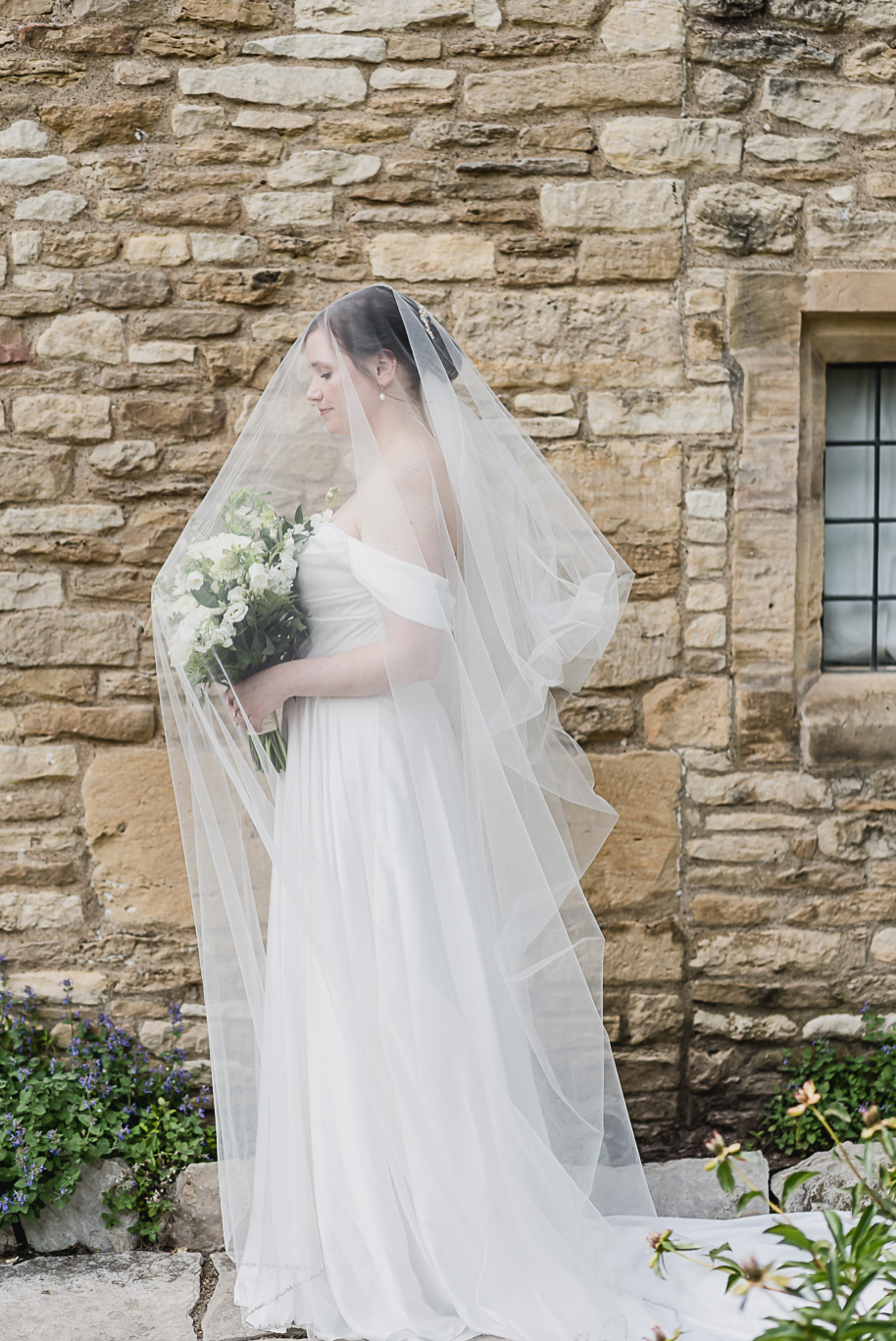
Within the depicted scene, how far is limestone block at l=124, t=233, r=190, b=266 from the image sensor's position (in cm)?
306

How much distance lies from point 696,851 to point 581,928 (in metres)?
0.81

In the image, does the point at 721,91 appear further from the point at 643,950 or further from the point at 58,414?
the point at 643,950

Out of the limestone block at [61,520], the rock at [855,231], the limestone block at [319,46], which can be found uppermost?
the limestone block at [319,46]

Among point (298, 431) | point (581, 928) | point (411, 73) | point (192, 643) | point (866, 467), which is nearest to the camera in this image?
point (192, 643)

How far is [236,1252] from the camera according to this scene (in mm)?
2264

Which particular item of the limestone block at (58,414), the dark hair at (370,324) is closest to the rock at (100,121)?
the limestone block at (58,414)

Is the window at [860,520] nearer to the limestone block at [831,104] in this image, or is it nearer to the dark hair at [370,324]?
the limestone block at [831,104]

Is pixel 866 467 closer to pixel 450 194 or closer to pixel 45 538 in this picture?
pixel 450 194

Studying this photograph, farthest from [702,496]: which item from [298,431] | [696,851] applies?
[298,431]

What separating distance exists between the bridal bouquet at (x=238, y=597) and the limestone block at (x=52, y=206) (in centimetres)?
141

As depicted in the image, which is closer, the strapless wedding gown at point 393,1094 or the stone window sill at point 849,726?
the strapless wedding gown at point 393,1094

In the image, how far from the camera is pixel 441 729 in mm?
2314

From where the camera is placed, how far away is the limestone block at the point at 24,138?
3.04 meters

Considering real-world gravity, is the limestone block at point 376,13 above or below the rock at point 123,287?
above
